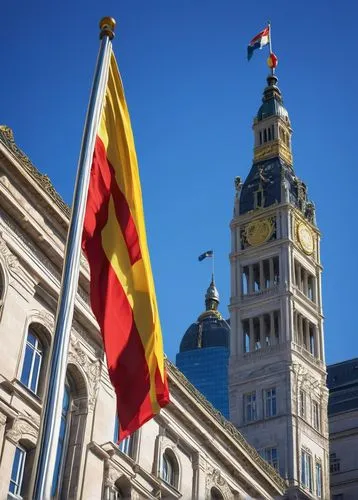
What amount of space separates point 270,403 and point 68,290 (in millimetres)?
59964

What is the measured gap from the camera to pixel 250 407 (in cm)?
7831

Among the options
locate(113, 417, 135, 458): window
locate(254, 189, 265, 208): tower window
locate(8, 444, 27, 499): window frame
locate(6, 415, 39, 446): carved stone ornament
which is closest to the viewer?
locate(8, 444, 27, 499): window frame

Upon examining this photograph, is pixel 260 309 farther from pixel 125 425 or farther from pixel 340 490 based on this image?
pixel 125 425

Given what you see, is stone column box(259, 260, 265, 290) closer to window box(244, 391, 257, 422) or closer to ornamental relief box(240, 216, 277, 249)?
ornamental relief box(240, 216, 277, 249)

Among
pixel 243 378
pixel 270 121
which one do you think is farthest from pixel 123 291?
pixel 270 121

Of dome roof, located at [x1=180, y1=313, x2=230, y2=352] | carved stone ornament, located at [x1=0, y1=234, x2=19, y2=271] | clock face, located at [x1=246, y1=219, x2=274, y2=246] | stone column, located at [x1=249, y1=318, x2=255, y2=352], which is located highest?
dome roof, located at [x1=180, y1=313, x2=230, y2=352]

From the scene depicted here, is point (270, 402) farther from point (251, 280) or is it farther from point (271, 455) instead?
point (251, 280)

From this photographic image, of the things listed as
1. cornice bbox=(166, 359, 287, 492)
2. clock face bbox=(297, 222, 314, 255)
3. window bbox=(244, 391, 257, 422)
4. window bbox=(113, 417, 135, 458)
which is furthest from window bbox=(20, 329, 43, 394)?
clock face bbox=(297, 222, 314, 255)

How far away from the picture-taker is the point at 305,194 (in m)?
92.2

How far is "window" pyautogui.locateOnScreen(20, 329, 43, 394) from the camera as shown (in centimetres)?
3638

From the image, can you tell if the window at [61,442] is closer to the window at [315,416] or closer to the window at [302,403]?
the window at [302,403]

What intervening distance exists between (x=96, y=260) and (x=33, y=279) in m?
16.7

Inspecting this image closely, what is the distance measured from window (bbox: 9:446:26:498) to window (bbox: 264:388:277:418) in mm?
43678

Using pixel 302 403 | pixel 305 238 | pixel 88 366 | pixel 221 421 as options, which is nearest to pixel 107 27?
pixel 88 366
